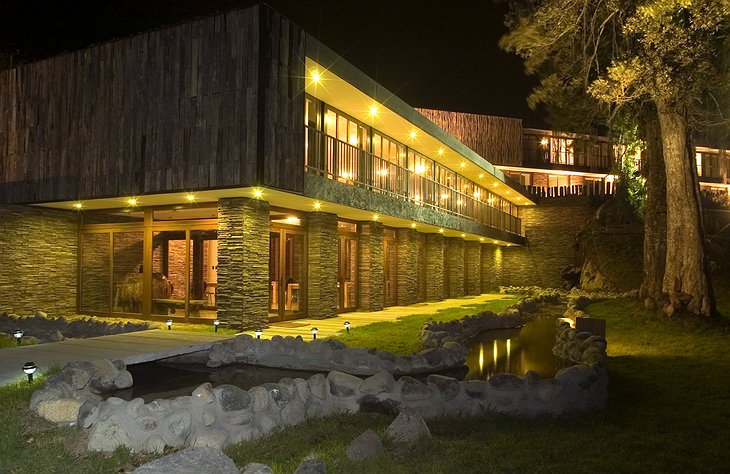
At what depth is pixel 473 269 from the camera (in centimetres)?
3067

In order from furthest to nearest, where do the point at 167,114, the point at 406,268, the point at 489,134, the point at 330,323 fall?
1. the point at 489,134
2. the point at 406,268
3. the point at 330,323
4. the point at 167,114

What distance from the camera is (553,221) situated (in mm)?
35969

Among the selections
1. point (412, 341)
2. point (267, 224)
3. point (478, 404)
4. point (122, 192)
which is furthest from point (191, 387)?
point (122, 192)

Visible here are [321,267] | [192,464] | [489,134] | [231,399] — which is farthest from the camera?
[489,134]

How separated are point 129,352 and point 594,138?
56.0ft

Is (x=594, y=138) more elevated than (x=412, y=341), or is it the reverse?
(x=594, y=138)

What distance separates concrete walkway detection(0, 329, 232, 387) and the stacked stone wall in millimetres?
5853

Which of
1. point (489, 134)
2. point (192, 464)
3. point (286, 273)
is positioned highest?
point (489, 134)

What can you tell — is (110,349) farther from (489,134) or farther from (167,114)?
(489,134)

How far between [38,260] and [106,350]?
25.6ft

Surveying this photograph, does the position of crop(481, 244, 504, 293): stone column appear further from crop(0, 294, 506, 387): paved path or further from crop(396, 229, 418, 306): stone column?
crop(0, 294, 506, 387): paved path

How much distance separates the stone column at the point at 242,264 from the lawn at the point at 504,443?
5790mm

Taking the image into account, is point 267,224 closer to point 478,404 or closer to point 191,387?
point 191,387

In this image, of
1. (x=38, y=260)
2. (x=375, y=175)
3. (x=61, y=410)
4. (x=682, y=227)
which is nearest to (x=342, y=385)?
(x=61, y=410)
